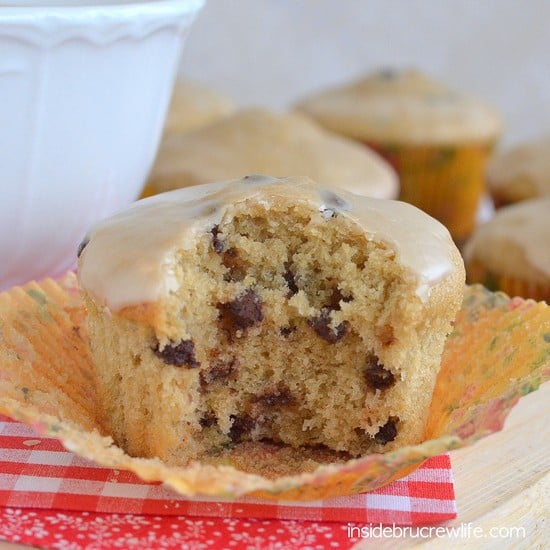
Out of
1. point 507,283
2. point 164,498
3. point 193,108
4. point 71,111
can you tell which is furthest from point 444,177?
point 164,498

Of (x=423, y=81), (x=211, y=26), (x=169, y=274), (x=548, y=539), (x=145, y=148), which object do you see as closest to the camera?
(x=169, y=274)

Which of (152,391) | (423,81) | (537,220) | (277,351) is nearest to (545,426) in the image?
(277,351)

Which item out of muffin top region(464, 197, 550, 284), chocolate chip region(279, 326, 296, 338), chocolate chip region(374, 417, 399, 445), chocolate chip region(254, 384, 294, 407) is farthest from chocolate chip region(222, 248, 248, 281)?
muffin top region(464, 197, 550, 284)

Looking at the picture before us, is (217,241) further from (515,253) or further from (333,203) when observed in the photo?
(515,253)

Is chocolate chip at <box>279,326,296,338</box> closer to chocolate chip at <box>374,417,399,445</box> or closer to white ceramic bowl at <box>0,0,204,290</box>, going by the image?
chocolate chip at <box>374,417,399,445</box>

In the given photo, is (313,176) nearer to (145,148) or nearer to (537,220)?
(537,220)

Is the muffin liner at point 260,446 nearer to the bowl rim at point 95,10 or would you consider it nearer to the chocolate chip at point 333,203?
the chocolate chip at point 333,203
